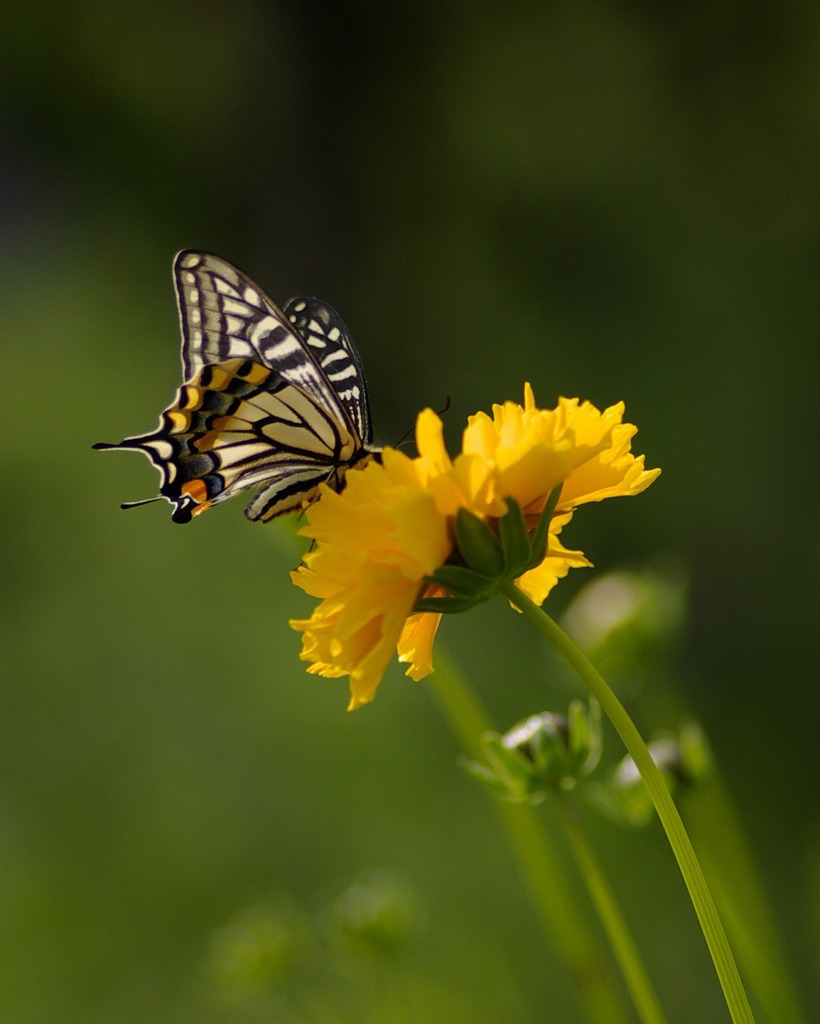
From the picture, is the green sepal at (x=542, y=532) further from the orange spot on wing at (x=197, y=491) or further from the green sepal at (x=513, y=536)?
the orange spot on wing at (x=197, y=491)

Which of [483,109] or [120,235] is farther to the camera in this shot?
[120,235]

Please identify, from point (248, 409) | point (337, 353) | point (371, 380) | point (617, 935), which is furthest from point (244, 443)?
Result: point (371, 380)

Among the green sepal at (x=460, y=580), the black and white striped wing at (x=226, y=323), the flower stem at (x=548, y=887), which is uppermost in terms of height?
the black and white striped wing at (x=226, y=323)

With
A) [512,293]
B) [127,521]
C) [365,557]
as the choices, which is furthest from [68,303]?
[365,557]

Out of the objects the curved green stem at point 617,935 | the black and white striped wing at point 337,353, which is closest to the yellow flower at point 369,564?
the curved green stem at point 617,935

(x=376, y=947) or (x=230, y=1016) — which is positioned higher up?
(x=376, y=947)

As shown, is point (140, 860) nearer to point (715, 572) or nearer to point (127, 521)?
point (127, 521)

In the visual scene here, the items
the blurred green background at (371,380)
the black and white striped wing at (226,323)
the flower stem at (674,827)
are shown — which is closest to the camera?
the flower stem at (674,827)
